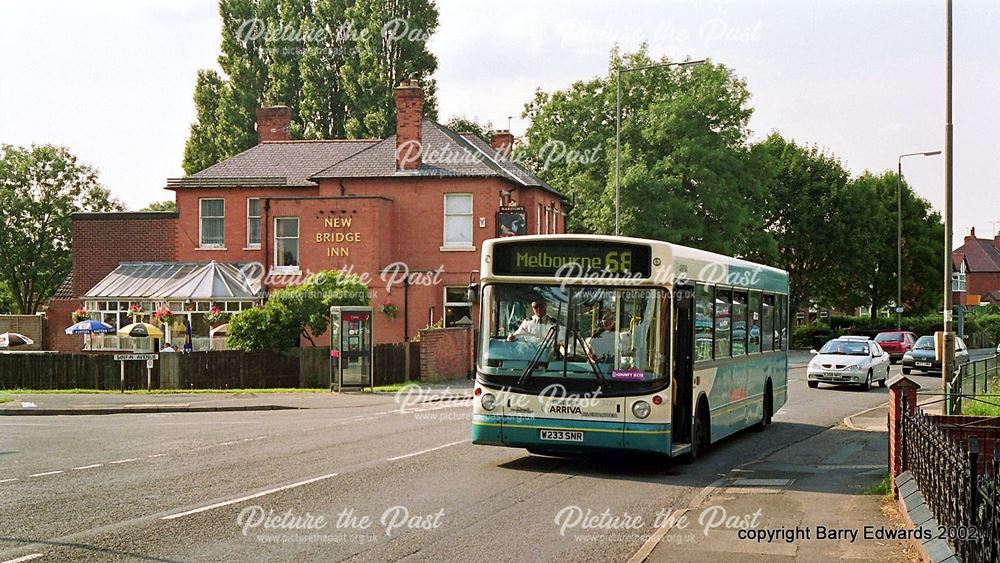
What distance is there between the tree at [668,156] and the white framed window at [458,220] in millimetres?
11098

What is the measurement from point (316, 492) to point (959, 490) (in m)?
7.20

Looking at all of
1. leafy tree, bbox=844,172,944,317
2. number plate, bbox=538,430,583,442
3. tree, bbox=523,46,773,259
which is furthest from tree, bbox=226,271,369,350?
leafy tree, bbox=844,172,944,317

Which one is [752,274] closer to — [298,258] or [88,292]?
[298,258]

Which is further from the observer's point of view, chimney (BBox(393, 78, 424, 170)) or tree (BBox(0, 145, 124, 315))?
tree (BBox(0, 145, 124, 315))

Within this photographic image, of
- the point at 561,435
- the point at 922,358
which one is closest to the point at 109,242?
the point at 922,358

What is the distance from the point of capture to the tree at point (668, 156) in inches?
2099

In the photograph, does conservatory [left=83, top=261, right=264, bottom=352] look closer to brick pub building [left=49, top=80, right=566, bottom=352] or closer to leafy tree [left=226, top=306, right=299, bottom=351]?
brick pub building [left=49, top=80, right=566, bottom=352]

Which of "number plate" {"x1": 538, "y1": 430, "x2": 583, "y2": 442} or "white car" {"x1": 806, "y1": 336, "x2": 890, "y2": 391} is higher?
"number plate" {"x1": 538, "y1": 430, "x2": 583, "y2": 442}

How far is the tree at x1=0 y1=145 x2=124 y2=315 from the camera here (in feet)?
205

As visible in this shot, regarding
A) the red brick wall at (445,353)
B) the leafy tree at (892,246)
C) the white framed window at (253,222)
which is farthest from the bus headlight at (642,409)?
the leafy tree at (892,246)

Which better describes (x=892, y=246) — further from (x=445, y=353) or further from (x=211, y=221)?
(x=445, y=353)

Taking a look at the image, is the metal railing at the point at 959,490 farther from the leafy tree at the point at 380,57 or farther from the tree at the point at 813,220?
the tree at the point at 813,220

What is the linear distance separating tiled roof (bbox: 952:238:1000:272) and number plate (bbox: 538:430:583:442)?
12025 cm

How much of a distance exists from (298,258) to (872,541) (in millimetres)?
36573
